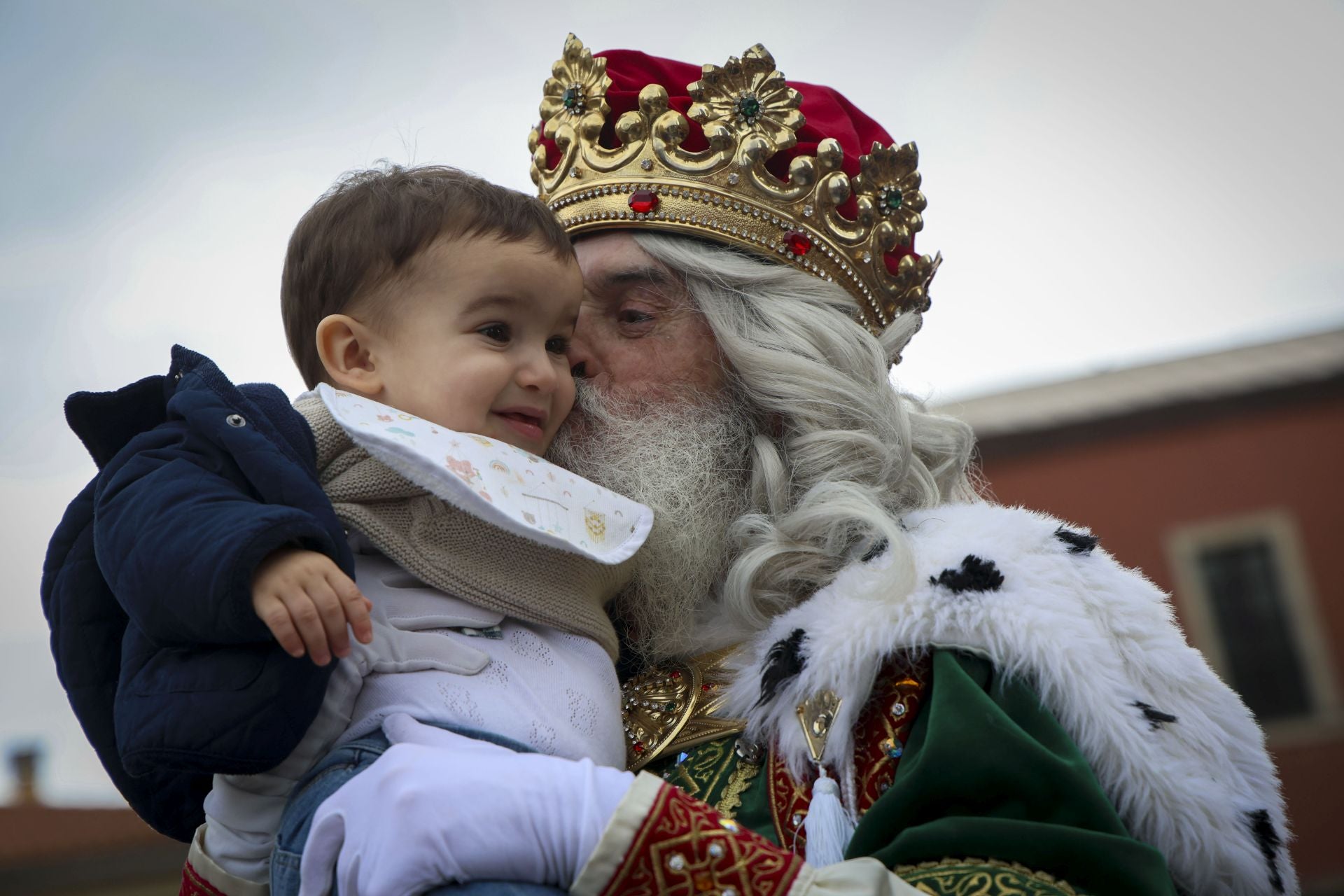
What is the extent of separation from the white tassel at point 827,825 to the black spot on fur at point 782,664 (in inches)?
7.2

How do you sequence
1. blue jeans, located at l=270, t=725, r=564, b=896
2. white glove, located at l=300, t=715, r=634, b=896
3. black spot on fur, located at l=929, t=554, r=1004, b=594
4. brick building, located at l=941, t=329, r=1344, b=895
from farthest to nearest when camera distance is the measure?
brick building, located at l=941, t=329, r=1344, b=895 < black spot on fur, located at l=929, t=554, r=1004, b=594 < blue jeans, located at l=270, t=725, r=564, b=896 < white glove, located at l=300, t=715, r=634, b=896

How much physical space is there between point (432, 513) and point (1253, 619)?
14.3m

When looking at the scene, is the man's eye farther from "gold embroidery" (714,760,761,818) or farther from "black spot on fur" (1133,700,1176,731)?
"black spot on fur" (1133,700,1176,731)

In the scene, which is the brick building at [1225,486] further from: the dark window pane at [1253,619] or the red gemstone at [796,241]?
the red gemstone at [796,241]

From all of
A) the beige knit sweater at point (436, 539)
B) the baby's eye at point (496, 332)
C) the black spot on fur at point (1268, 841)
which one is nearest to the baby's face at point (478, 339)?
the baby's eye at point (496, 332)

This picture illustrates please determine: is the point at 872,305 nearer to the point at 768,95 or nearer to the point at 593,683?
the point at 768,95

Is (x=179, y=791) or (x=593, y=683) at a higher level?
(x=593, y=683)

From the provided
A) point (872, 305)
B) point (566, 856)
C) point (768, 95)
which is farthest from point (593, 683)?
point (768, 95)

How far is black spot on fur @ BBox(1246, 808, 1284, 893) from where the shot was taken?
196 centimetres

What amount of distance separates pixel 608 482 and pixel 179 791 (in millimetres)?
1015

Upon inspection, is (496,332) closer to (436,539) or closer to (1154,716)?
(436,539)

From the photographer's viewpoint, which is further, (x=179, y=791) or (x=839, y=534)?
(x=839, y=534)

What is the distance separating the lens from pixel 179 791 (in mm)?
1955

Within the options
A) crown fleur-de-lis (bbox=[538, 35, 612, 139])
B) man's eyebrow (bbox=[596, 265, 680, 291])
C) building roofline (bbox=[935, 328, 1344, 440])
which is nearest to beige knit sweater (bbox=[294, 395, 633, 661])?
man's eyebrow (bbox=[596, 265, 680, 291])
